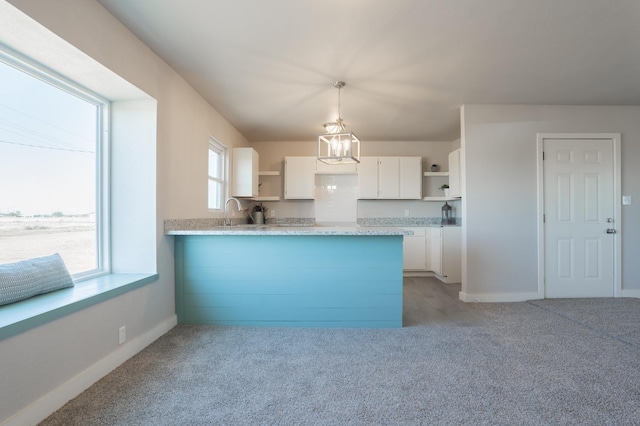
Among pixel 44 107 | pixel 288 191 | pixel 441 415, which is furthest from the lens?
pixel 288 191

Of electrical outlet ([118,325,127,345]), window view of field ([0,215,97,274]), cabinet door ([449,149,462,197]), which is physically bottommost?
electrical outlet ([118,325,127,345])

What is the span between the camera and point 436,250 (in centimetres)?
482

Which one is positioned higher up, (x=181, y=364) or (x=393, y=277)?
(x=393, y=277)

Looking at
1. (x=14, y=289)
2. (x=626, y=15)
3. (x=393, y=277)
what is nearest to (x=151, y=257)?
(x=14, y=289)

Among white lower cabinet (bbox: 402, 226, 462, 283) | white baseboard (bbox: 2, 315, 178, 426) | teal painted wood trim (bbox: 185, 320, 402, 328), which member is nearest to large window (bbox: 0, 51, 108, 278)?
white baseboard (bbox: 2, 315, 178, 426)

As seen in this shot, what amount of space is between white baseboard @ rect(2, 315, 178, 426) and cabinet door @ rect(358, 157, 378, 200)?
12.2 ft

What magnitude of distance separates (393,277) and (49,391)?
2452 mm

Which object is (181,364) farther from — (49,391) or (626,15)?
(626,15)

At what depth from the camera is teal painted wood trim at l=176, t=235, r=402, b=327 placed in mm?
2738

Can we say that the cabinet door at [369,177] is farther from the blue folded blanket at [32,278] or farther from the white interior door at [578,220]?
the blue folded blanket at [32,278]

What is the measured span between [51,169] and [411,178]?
467 centimetres

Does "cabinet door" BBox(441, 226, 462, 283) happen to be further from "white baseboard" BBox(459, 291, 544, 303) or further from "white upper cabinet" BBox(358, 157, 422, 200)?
"white baseboard" BBox(459, 291, 544, 303)

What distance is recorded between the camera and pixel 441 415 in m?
1.54

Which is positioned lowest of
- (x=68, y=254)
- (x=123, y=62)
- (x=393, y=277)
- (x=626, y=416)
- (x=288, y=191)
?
(x=626, y=416)
